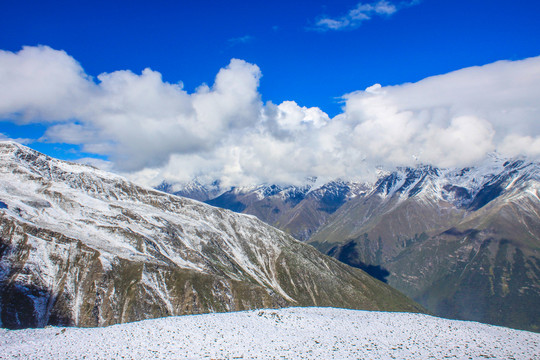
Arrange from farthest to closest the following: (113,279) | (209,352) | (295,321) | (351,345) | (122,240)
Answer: (122,240)
(113,279)
(295,321)
(351,345)
(209,352)

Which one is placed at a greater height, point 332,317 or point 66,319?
point 332,317

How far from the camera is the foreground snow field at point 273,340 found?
35719 millimetres

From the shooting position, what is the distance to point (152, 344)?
3759cm

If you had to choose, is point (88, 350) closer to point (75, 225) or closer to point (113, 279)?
point (113, 279)

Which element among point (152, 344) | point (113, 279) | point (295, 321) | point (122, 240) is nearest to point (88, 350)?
point (152, 344)

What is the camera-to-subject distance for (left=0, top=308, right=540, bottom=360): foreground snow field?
3572 cm

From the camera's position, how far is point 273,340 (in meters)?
40.0

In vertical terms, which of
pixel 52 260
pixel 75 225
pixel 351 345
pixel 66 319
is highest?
pixel 75 225

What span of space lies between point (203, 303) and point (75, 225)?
304 ft

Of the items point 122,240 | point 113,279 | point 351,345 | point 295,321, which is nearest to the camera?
point 351,345

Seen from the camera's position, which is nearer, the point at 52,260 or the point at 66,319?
the point at 66,319

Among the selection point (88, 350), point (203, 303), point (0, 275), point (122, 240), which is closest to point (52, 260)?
point (0, 275)

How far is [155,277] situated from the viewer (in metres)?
156

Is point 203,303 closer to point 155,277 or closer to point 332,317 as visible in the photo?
point 155,277
